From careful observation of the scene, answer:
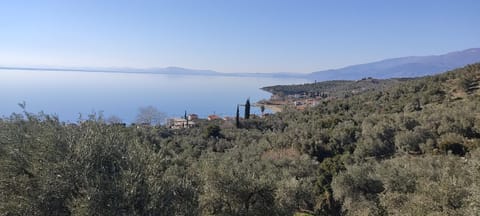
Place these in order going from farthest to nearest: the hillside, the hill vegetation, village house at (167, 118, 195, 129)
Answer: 1. the hillside
2. village house at (167, 118, 195, 129)
3. the hill vegetation

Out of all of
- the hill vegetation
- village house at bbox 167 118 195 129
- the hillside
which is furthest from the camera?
the hillside

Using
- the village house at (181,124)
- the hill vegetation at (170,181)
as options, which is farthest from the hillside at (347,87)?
the hill vegetation at (170,181)

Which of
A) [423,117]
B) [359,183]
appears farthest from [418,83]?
[359,183]

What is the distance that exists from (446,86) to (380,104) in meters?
8.51

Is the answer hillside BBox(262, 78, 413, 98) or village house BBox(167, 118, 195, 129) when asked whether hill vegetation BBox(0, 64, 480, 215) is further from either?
hillside BBox(262, 78, 413, 98)

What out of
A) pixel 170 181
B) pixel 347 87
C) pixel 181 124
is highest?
pixel 170 181

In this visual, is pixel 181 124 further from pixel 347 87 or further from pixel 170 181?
pixel 170 181

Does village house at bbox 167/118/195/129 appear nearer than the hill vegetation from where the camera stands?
No

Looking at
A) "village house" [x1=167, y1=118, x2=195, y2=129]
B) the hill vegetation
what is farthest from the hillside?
the hill vegetation

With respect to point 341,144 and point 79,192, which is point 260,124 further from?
point 79,192

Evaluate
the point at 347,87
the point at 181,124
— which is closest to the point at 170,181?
the point at 181,124

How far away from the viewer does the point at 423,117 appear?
32.7 metres

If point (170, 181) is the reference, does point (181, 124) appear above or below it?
below

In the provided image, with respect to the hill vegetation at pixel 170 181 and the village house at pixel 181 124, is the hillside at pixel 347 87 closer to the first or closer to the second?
the village house at pixel 181 124
